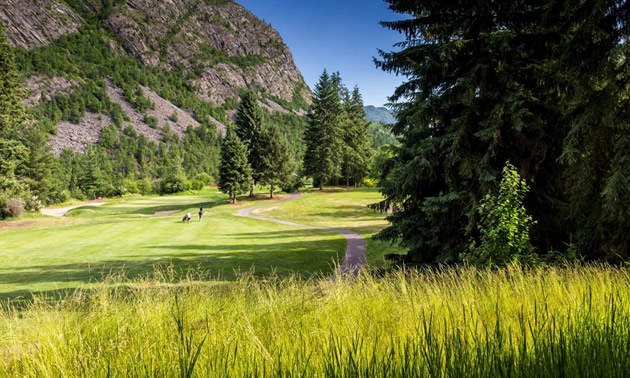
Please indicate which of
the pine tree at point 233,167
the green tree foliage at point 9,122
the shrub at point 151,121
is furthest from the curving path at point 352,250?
the shrub at point 151,121

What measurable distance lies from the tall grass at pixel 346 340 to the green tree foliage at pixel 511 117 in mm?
4557

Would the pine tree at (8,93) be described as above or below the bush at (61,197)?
above

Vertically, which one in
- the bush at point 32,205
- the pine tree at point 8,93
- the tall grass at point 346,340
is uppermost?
the pine tree at point 8,93

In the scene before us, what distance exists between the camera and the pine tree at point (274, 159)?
42969 mm

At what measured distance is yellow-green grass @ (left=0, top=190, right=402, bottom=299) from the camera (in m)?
10.7

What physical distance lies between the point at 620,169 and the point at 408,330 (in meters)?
6.09

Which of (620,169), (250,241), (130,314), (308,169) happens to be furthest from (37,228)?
(308,169)

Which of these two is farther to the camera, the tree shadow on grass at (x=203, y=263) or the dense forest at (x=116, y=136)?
the dense forest at (x=116, y=136)

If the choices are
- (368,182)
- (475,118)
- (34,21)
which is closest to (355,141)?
(368,182)

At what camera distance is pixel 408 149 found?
27.4ft

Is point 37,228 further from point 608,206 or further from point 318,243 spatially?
point 608,206

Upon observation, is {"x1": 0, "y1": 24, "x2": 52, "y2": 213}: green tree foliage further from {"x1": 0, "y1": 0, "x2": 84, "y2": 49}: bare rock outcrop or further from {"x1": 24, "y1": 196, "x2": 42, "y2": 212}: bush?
{"x1": 0, "y1": 0, "x2": 84, "y2": 49}: bare rock outcrop

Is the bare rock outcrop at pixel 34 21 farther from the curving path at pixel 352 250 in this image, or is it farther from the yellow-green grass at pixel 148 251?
the curving path at pixel 352 250

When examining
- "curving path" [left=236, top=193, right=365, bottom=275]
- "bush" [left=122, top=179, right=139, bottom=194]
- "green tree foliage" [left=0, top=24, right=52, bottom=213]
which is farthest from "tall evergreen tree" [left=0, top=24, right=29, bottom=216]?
"bush" [left=122, top=179, right=139, bottom=194]
